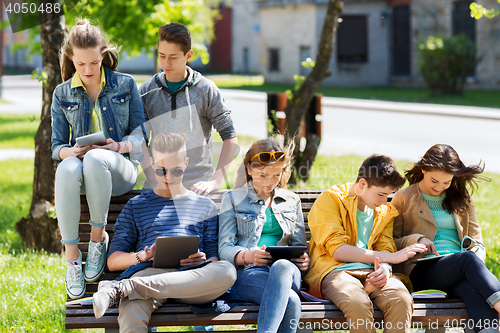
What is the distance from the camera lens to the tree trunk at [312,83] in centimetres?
686

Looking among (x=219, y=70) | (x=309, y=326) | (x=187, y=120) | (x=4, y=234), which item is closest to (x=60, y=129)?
(x=187, y=120)

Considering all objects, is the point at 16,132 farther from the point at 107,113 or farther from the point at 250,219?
the point at 250,219

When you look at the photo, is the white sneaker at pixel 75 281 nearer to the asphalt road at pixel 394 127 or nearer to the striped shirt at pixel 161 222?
the striped shirt at pixel 161 222

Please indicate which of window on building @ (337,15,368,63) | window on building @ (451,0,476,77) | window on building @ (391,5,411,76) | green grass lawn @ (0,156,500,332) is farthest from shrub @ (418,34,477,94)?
green grass lawn @ (0,156,500,332)

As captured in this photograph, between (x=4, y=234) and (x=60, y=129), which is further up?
(x=60, y=129)

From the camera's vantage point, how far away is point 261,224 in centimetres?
327

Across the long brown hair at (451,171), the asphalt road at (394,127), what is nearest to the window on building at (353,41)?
the asphalt road at (394,127)

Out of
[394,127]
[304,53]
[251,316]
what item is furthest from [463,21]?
[251,316]

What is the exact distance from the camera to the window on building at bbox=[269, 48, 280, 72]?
98.4 ft

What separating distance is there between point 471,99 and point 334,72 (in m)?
9.35

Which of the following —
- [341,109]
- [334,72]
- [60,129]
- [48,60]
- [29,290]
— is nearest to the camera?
[60,129]

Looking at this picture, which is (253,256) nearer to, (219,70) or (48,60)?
(48,60)

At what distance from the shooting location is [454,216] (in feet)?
11.4

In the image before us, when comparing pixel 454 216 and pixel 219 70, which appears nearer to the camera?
pixel 454 216
